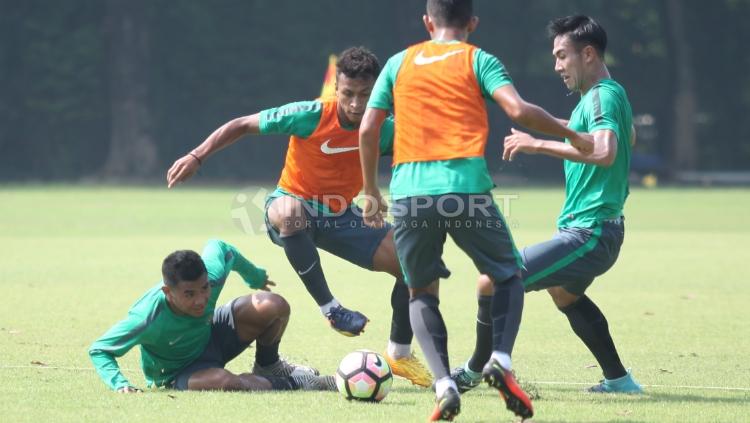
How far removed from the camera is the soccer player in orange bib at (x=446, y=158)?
6.15 meters

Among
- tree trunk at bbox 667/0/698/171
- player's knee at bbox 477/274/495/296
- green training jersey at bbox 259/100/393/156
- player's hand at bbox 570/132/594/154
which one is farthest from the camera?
tree trunk at bbox 667/0/698/171

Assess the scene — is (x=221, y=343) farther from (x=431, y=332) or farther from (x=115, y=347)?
(x=431, y=332)

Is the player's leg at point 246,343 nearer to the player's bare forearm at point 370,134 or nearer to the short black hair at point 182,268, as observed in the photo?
the short black hair at point 182,268

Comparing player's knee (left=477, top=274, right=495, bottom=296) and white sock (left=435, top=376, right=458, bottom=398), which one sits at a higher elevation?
player's knee (left=477, top=274, right=495, bottom=296)

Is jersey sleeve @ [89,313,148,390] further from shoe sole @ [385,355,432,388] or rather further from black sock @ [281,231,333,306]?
shoe sole @ [385,355,432,388]

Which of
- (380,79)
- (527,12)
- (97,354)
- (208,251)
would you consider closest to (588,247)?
(380,79)

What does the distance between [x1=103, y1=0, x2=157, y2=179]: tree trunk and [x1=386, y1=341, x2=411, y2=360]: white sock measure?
36.0 metres

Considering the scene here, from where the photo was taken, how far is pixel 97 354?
7023mm

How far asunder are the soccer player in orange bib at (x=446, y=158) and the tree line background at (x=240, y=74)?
1397 inches

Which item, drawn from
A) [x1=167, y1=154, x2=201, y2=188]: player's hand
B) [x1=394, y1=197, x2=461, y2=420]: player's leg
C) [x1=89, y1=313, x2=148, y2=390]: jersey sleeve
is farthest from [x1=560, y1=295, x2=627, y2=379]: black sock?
[x1=89, y1=313, x2=148, y2=390]: jersey sleeve

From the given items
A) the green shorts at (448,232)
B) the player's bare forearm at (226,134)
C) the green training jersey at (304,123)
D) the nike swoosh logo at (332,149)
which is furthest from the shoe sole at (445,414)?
the nike swoosh logo at (332,149)

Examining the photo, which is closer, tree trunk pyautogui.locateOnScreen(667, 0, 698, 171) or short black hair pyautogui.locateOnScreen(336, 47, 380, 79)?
short black hair pyautogui.locateOnScreen(336, 47, 380, 79)

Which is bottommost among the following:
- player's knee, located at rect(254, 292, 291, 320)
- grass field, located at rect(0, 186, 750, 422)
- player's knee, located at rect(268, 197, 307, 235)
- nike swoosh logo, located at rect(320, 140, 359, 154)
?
grass field, located at rect(0, 186, 750, 422)

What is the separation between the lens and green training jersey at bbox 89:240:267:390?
7020 millimetres
